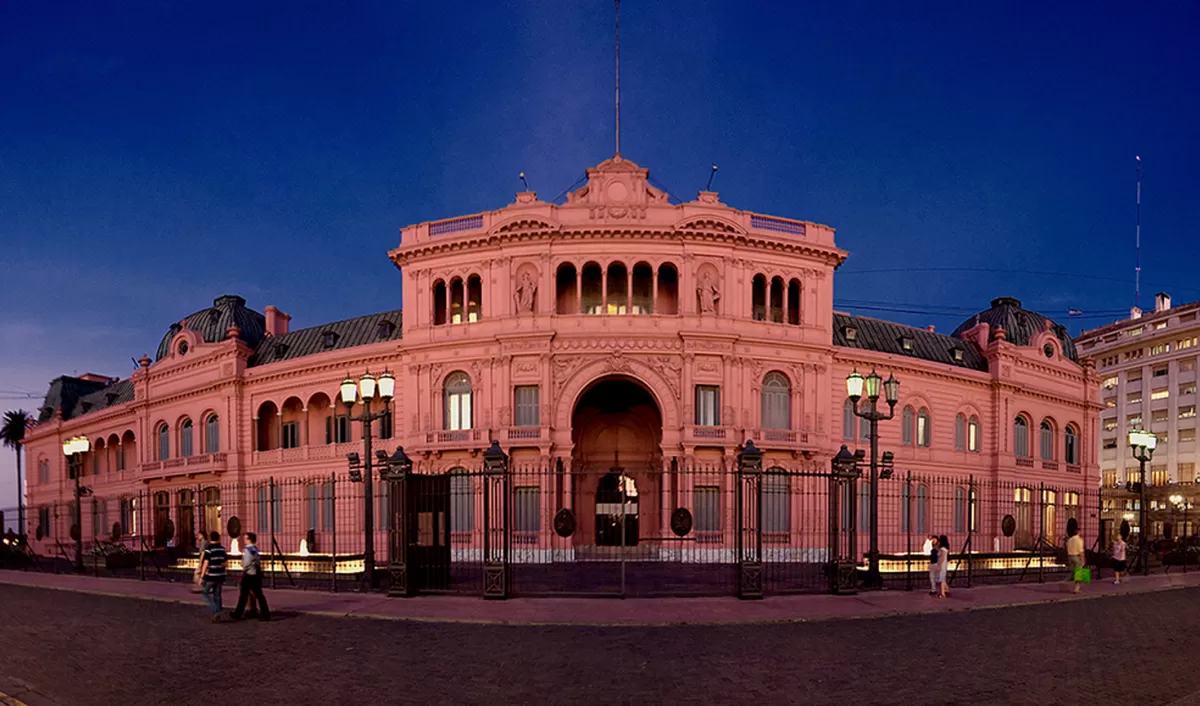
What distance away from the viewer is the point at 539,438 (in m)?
32.8

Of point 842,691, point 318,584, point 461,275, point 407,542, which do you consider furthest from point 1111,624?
point 461,275

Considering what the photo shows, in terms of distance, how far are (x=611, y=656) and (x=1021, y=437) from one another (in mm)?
39106

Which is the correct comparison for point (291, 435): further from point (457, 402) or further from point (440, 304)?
point (440, 304)

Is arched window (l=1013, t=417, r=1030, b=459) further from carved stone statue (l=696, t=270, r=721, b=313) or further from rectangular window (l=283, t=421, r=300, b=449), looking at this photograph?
rectangular window (l=283, t=421, r=300, b=449)

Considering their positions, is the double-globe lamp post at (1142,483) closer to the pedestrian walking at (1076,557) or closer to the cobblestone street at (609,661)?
the pedestrian walking at (1076,557)

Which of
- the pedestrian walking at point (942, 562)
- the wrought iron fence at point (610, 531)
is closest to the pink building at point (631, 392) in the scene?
the wrought iron fence at point (610, 531)

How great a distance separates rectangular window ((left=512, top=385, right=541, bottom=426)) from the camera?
3366 centimetres

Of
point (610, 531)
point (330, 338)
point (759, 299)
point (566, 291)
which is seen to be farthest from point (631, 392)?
point (330, 338)

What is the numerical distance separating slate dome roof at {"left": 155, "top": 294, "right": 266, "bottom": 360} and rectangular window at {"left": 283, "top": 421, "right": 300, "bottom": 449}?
232 inches

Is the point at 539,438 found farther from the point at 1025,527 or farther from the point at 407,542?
the point at 1025,527

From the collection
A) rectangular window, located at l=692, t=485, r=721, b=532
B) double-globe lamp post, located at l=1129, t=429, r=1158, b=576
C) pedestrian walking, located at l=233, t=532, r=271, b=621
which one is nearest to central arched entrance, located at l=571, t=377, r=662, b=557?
rectangular window, located at l=692, t=485, r=721, b=532

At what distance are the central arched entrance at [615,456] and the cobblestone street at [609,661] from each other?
67.9 ft

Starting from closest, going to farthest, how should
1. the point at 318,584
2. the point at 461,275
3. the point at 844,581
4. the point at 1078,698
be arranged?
the point at 1078,698
the point at 844,581
the point at 318,584
the point at 461,275

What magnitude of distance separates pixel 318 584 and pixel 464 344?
14970 millimetres
